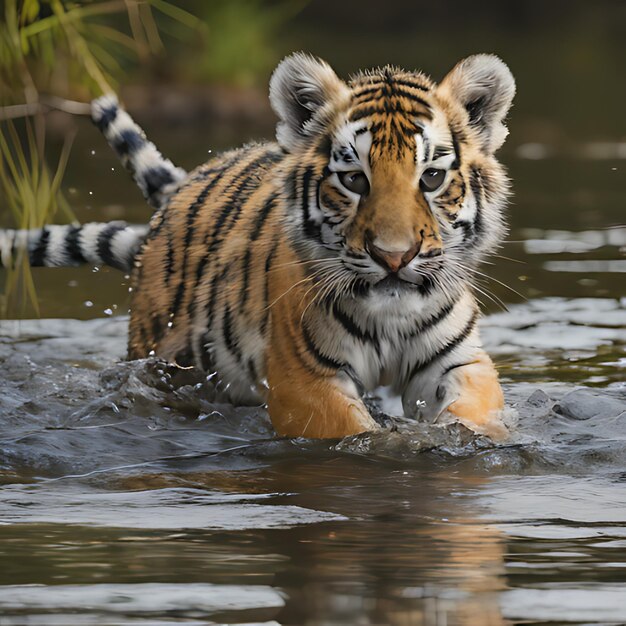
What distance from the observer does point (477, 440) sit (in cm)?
433

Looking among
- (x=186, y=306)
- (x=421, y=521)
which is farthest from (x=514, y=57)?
(x=421, y=521)

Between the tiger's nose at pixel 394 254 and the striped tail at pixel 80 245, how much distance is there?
185 centimetres

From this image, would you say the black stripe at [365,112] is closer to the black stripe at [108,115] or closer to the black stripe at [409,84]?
the black stripe at [409,84]

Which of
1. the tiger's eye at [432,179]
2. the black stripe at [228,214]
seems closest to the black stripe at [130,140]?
the black stripe at [228,214]

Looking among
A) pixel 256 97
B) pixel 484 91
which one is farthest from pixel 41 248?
pixel 256 97

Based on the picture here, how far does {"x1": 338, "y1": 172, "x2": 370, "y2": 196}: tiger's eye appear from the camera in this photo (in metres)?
4.18

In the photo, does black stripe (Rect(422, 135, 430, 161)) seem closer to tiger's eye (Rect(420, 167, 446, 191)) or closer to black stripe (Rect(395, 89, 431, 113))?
tiger's eye (Rect(420, 167, 446, 191))

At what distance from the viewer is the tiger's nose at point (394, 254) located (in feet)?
13.1

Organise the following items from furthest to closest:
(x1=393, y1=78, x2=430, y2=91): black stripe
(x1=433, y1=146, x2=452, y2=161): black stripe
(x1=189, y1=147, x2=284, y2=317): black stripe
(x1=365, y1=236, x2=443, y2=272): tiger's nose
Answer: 1. (x1=189, y1=147, x2=284, y2=317): black stripe
2. (x1=393, y1=78, x2=430, y2=91): black stripe
3. (x1=433, y1=146, x2=452, y2=161): black stripe
4. (x1=365, y1=236, x2=443, y2=272): tiger's nose

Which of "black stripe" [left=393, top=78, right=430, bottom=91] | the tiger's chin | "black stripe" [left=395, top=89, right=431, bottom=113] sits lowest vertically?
the tiger's chin

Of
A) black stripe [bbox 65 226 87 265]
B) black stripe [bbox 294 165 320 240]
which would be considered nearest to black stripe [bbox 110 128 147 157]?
black stripe [bbox 65 226 87 265]

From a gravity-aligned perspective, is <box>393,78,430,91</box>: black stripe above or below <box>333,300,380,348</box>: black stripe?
above

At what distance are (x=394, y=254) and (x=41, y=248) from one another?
2170 millimetres

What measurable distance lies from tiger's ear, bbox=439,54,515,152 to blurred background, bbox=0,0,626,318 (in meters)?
0.83
